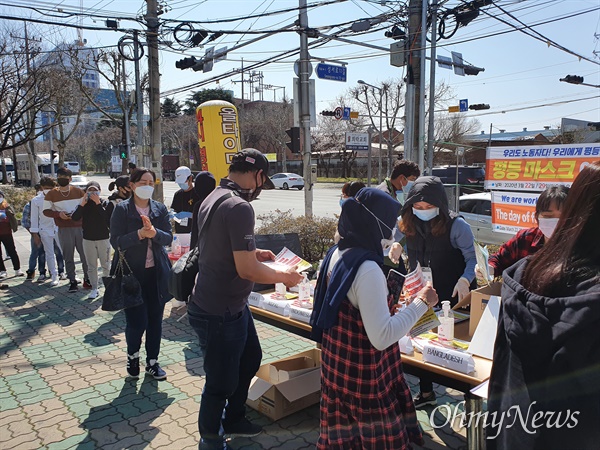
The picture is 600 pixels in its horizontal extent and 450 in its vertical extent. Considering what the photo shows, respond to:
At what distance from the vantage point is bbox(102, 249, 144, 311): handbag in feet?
12.2

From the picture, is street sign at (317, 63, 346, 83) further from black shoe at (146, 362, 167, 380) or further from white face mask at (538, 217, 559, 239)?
white face mask at (538, 217, 559, 239)

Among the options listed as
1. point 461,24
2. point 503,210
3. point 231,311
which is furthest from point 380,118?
point 231,311

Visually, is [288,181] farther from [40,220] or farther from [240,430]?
[240,430]

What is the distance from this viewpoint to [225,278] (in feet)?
8.36

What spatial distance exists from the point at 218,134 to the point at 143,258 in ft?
22.6

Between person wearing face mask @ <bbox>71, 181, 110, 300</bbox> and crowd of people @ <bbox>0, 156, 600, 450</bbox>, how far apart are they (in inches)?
57.8

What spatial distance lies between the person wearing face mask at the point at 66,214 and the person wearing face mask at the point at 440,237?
521 centimetres

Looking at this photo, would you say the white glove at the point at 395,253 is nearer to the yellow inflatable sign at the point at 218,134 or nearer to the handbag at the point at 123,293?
the handbag at the point at 123,293

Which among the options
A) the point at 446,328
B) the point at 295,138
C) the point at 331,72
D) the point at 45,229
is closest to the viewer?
the point at 446,328

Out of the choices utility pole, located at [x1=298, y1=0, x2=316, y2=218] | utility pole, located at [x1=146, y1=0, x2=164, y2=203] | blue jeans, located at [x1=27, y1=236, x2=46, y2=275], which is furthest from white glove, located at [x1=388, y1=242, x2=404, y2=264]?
utility pole, located at [x1=146, y1=0, x2=164, y2=203]

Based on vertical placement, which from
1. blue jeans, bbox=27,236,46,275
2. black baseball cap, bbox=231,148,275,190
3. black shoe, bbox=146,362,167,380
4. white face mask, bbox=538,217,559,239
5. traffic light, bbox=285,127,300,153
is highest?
traffic light, bbox=285,127,300,153

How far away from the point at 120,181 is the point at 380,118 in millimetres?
32726

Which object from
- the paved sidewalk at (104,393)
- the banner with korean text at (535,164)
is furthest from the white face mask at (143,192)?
the banner with korean text at (535,164)

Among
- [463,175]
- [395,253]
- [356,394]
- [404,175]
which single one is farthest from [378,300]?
[463,175]
